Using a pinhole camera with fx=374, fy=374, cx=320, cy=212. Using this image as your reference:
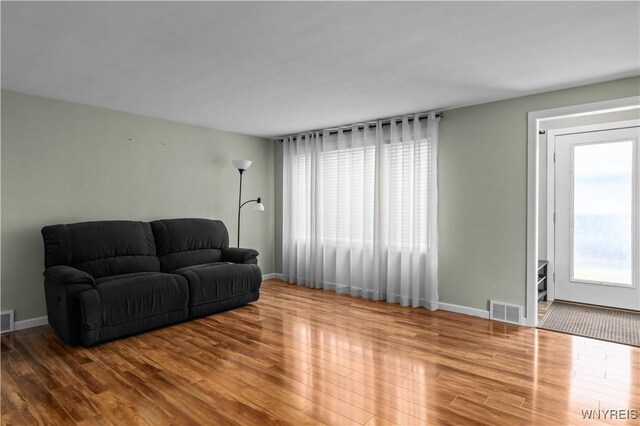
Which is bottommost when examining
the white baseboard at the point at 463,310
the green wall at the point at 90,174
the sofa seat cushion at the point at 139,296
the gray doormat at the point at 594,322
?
the gray doormat at the point at 594,322

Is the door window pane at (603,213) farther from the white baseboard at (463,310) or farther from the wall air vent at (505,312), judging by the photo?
the white baseboard at (463,310)

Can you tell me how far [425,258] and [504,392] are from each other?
2297mm

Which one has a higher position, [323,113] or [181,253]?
[323,113]

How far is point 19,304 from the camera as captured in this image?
12.7 feet

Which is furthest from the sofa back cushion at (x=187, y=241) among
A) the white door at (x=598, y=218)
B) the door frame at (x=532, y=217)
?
the white door at (x=598, y=218)

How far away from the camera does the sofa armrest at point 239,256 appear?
4.94 meters

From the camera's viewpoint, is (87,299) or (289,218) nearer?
(87,299)

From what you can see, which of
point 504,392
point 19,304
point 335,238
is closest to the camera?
point 504,392

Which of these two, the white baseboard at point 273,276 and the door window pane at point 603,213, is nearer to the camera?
the door window pane at point 603,213

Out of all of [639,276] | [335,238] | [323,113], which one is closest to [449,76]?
[323,113]

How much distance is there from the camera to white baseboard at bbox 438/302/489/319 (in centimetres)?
428

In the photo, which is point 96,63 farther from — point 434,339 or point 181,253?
point 434,339

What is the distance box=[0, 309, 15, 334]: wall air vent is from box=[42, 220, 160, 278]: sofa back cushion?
64 centimetres

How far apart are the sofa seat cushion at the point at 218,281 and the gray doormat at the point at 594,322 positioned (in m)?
3.31
